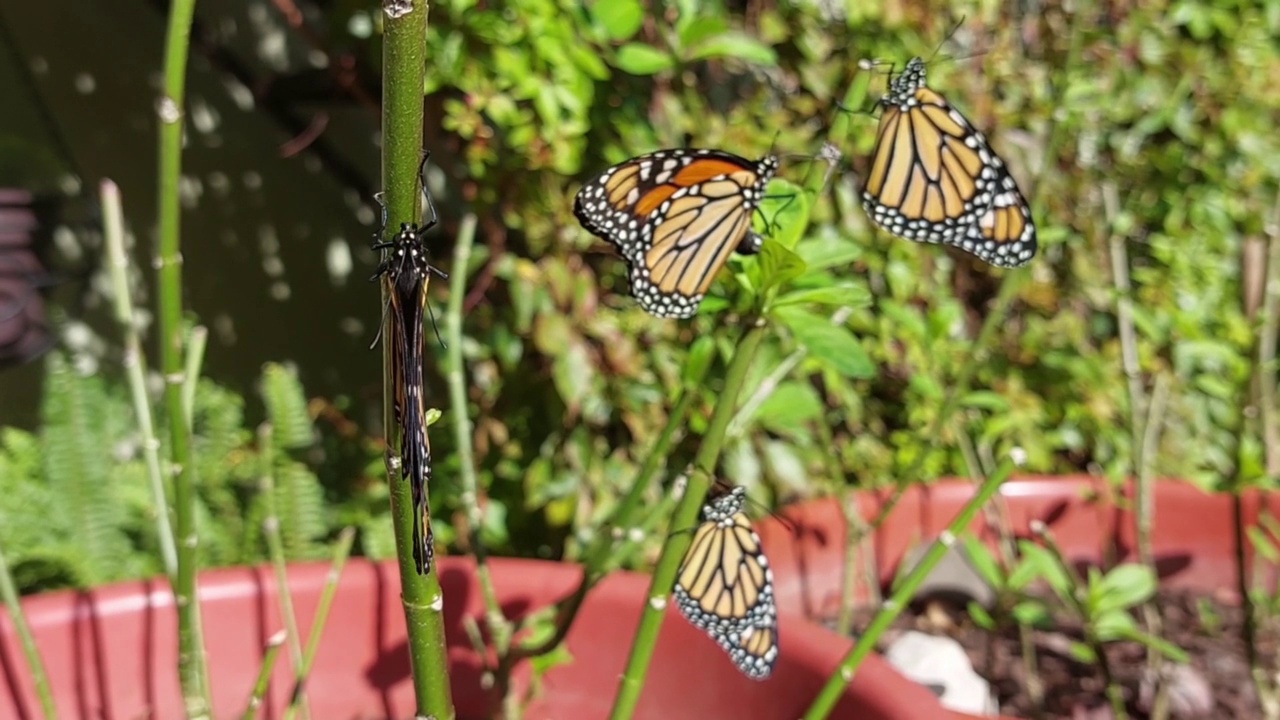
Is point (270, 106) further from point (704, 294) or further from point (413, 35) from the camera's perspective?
point (413, 35)

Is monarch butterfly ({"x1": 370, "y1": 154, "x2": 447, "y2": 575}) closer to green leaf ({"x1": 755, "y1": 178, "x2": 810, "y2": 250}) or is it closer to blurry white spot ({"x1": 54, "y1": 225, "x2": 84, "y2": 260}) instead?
green leaf ({"x1": 755, "y1": 178, "x2": 810, "y2": 250})

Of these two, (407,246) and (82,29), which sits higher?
(82,29)

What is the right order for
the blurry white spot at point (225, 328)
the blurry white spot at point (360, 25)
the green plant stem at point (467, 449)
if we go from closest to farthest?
the green plant stem at point (467, 449) < the blurry white spot at point (360, 25) < the blurry white spot at point (225, 328)

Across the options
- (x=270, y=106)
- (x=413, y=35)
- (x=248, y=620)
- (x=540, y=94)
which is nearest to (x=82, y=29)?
(x=270, y=106)

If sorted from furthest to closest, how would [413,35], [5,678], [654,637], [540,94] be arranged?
[540,94]
[5,678]
[654,637]
[413,35]

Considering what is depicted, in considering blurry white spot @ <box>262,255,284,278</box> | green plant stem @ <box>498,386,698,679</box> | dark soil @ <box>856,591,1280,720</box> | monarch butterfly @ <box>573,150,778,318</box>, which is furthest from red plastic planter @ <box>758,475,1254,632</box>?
blurry white spot @ <box>262,255,284,278</box>

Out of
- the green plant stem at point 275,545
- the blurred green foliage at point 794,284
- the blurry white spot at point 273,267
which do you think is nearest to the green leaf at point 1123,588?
the blurred green foliage at point 794,284

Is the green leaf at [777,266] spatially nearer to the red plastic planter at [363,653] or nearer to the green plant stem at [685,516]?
the green plant stem at [685,516]
